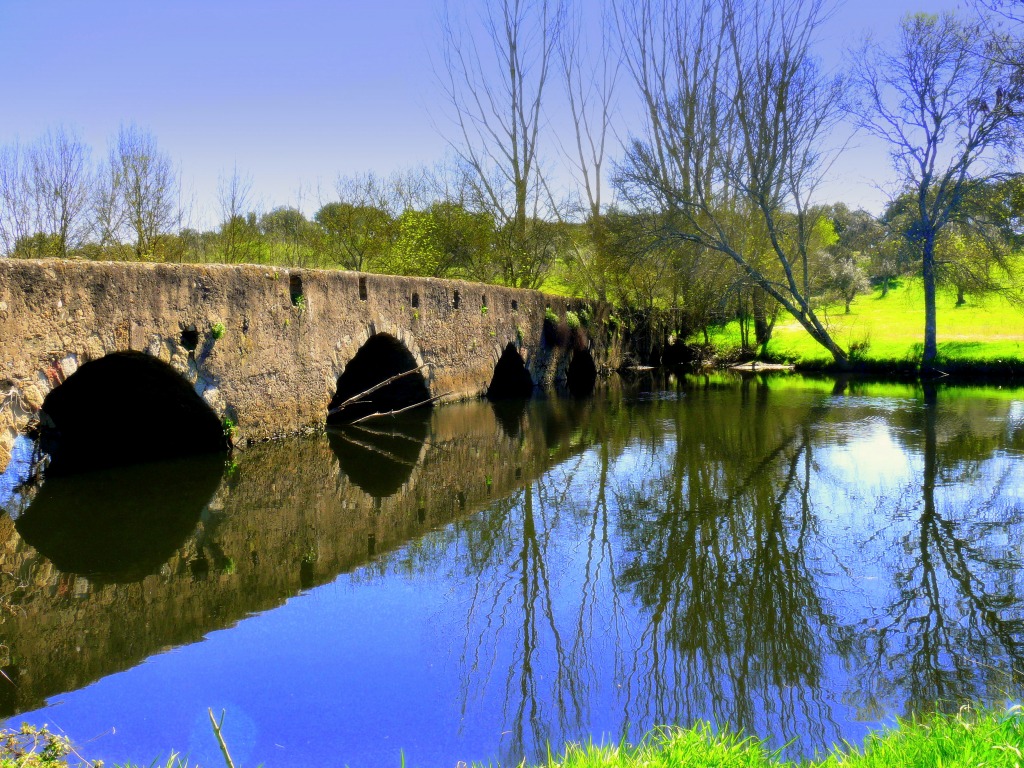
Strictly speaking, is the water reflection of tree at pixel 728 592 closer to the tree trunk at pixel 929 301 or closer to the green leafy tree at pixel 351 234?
the tree trunk at pixel 929 301

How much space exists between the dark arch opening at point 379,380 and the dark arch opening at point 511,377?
4.01 m

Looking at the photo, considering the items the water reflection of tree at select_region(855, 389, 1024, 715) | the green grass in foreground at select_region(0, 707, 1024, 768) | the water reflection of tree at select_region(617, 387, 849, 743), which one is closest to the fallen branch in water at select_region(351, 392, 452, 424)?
the water reflection of tree at select_region(617, 387, 849, 743)

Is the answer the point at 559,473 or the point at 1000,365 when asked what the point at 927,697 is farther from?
the point at 1000,365

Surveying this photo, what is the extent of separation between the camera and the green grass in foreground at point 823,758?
8.96ft

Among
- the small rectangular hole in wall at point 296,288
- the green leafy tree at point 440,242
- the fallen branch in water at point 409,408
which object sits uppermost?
the green leafy tree at point 440,242

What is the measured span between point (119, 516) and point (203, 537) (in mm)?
975

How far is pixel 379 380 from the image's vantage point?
556 inches

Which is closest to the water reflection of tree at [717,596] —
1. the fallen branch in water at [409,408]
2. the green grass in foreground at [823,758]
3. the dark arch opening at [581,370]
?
the green grass in foreground at [823,758]

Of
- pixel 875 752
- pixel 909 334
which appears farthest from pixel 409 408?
pixel 909 334

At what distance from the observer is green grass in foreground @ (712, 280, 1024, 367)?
2106cm

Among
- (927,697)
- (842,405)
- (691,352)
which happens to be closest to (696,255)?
(691,352)

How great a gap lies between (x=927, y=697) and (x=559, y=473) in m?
5.42

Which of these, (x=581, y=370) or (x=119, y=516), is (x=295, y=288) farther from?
(x=581, y=370)

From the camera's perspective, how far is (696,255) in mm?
22109
